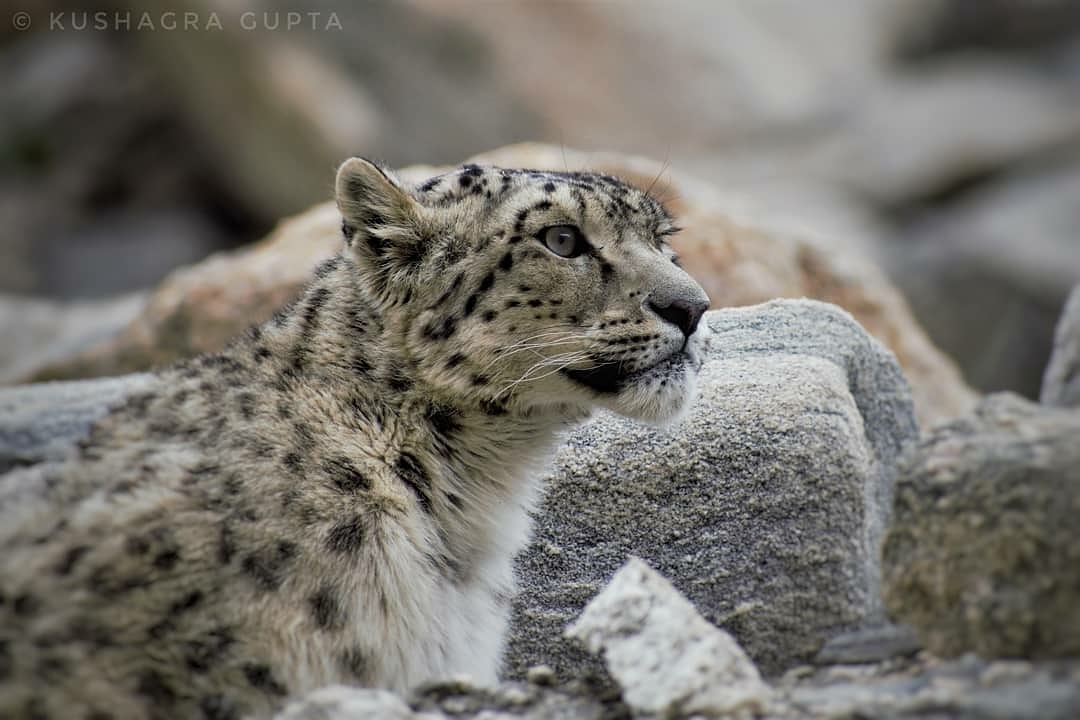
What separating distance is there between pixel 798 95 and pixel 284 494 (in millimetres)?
20500

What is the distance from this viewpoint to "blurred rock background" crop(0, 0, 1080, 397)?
19.5 m

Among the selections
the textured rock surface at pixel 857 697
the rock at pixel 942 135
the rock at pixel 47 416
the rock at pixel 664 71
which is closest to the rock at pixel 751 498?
the textured rock surface at pixel 857 697

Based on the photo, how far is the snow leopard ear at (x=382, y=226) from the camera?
17.4 feet

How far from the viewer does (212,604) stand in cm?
439

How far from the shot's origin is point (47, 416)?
266 inches

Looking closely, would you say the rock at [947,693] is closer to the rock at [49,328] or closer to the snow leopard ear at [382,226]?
the snow leopard ear at [382,226]

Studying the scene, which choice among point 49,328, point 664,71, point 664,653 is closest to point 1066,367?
point 664,653

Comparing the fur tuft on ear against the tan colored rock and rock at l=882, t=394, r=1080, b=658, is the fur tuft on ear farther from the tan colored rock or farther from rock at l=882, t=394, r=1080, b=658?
the tan colored rock

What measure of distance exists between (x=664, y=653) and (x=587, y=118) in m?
16.9

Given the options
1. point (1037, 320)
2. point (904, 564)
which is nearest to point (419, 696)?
point (904, 564)

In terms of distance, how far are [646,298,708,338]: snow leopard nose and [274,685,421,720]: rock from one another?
183 centimetres

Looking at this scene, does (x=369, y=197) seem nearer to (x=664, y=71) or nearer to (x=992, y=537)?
(x=992, y=537)

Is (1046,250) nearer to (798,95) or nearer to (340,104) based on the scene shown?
(798,95)

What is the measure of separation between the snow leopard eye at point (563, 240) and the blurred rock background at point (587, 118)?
37.8 ft
